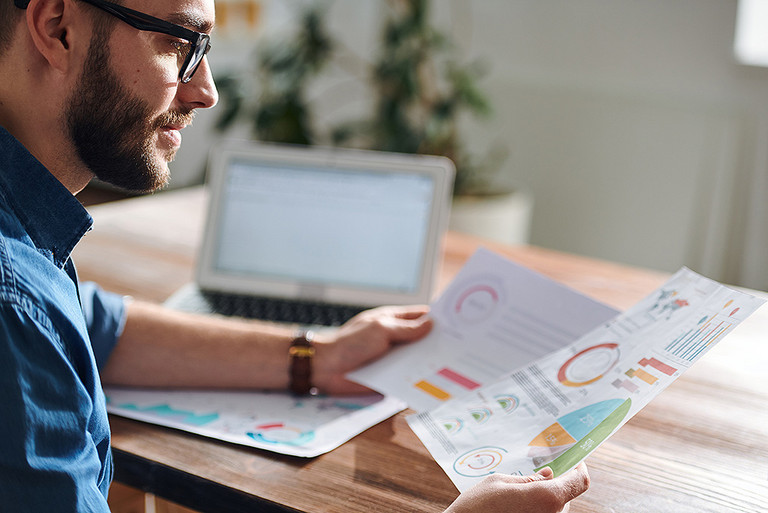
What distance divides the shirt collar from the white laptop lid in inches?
23.9

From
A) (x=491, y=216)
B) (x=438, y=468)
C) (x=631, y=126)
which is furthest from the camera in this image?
(x=631, y=126)

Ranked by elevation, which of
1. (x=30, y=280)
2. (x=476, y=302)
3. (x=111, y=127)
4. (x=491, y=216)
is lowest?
(x=491, y=216)

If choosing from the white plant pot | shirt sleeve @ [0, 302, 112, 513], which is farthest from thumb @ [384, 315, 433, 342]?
the white plant pot

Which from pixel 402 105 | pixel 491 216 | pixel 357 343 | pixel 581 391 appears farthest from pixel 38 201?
pixel 402 105

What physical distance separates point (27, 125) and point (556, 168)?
8.48ft

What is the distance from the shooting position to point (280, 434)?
874 millimetres

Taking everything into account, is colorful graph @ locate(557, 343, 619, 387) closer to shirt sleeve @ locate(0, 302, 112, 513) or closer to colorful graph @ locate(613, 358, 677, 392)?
colorful graph @ locate(613, 358, 677, 392)

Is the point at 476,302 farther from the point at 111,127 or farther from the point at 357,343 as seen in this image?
the point at 111,127

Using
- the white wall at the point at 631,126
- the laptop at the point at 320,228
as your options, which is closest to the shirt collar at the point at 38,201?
the laptop at the point at 320,228

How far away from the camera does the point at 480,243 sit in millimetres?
1643

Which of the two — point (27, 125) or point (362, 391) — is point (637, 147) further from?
point (27, 125)

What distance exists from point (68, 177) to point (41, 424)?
30 cm

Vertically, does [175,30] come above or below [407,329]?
above

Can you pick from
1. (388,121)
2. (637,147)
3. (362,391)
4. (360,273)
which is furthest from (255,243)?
(637,147)
